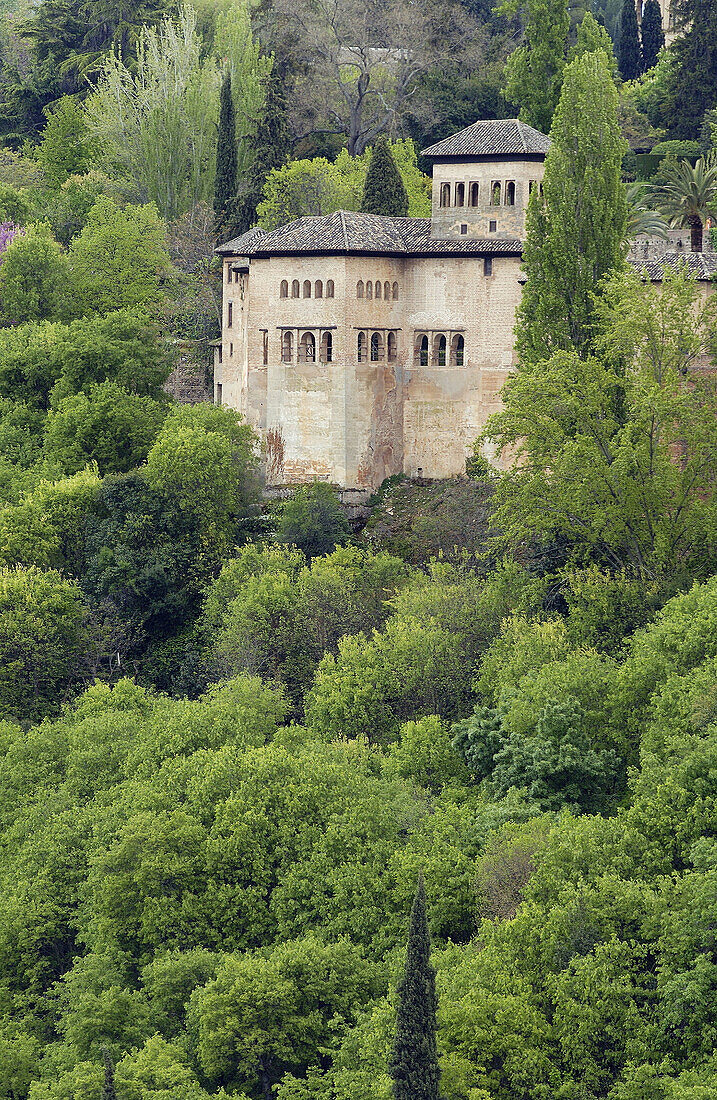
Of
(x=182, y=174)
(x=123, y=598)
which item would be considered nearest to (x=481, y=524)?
(x=123, y=598)

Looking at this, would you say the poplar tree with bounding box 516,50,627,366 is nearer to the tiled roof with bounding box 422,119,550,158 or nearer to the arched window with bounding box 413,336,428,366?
the tiled roof with bounding box 422,119,550,158

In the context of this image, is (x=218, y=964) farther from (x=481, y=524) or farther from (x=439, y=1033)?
(x=481, y=524)

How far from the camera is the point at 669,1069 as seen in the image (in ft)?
95.2

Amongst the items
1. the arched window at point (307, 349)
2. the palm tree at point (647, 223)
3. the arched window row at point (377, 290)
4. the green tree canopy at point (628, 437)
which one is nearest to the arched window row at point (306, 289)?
the arched window row at point (377, 290)

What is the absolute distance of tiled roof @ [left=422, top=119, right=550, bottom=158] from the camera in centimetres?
5319

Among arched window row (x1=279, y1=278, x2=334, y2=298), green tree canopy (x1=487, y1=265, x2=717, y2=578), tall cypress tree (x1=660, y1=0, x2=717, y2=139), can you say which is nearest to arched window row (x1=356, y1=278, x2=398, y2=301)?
arched window row (x1=279, y1=278, x2=334, y2=298)

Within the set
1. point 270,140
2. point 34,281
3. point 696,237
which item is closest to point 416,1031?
point 696,237

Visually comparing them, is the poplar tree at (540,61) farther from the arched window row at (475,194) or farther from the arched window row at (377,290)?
the arched window row at (377,290)

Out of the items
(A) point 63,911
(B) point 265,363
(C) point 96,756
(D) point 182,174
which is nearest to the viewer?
(A) point 63,911

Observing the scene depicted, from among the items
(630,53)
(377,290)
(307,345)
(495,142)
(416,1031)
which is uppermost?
(630,53)

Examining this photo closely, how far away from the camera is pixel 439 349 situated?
54.5 m

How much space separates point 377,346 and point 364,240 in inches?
118

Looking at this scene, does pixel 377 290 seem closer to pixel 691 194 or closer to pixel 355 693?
pixel 691 194

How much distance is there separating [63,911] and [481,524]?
1642cm
